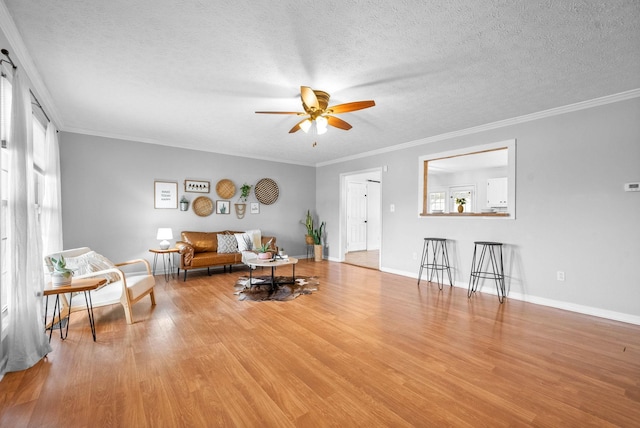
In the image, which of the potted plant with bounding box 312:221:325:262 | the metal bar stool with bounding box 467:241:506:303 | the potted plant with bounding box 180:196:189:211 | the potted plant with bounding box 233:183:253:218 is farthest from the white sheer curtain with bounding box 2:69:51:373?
the potted plant with bounding box 312:221:325:262

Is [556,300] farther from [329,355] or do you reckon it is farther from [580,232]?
[329,355]

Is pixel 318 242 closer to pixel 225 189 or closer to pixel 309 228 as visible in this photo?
pixel 309 228

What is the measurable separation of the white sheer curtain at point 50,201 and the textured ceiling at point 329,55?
0.53m

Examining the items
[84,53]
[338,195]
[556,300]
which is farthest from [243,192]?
[556,300]

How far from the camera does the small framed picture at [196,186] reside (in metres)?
5.81

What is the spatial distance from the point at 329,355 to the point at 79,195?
5091mm

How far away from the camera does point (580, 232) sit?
351cm

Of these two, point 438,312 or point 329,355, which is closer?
point 329,355

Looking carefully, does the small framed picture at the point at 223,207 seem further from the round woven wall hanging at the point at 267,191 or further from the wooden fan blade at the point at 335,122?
the wooden fan blade at the point at 335,122

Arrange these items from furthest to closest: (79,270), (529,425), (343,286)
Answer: (343,286) < (79,270) < (529,425)

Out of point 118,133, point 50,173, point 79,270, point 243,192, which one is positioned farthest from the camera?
point 243,192

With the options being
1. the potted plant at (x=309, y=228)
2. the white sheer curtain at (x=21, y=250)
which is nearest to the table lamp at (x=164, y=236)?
the white sheer curtain at (x=21, y=250)

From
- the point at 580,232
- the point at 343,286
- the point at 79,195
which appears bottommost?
the point at 343,286

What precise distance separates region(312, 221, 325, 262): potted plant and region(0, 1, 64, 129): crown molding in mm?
5466
